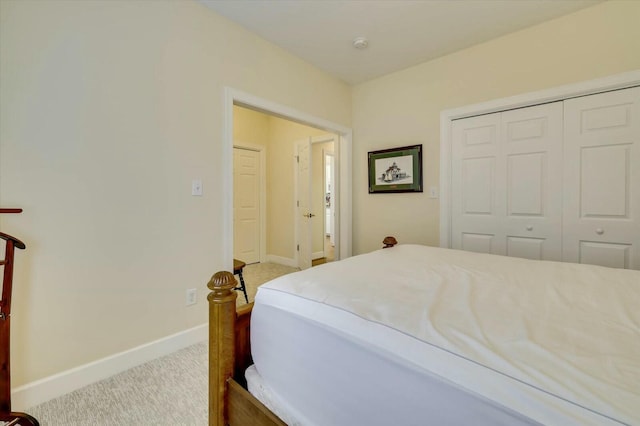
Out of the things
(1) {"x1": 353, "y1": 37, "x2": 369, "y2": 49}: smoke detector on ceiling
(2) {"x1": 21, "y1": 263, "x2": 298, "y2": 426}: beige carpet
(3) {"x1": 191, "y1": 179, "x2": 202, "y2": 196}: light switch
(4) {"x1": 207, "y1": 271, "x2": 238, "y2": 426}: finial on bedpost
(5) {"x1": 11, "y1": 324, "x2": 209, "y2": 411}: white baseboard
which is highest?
(1) {"x1": 353, "y1": 37, "x2": 369, "y2": 49}: smoke detector on ceiling

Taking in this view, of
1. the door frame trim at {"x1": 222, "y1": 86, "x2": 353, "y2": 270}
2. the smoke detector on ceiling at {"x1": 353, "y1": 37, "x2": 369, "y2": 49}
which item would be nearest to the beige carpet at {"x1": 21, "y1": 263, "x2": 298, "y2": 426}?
the door frame trim at {"x1": 222, "y1": 86, "x2": 353, "y2": 270}

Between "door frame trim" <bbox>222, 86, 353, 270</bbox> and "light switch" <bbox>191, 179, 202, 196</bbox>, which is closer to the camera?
"light switch" <bbox>191, 179, 202, 196</bbox>

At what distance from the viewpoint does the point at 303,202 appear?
178 inches

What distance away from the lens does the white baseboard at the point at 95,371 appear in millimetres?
1453

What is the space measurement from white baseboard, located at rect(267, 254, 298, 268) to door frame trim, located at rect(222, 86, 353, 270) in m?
1.20

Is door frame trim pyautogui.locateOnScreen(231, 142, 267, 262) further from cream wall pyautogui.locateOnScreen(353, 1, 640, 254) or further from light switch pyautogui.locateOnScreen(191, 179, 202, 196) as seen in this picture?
light switch pyautogui.locateOnScreen(191, 179, 202, 196)

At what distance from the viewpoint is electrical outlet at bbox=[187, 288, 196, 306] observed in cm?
211

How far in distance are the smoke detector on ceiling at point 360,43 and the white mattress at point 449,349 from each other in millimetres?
2307

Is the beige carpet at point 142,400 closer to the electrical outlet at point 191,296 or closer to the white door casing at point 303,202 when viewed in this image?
the electrical outlet at point 191,296

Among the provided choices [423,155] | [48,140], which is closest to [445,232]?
[423,155]

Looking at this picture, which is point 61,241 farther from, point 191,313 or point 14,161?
point 191,313

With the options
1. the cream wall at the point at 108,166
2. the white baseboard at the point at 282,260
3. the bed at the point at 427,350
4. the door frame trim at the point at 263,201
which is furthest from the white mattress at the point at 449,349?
the door frame trim at the point at 263,201

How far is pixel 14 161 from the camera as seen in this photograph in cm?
143

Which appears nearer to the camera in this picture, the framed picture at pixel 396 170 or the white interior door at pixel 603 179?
the white interior door at pixel 603 179
